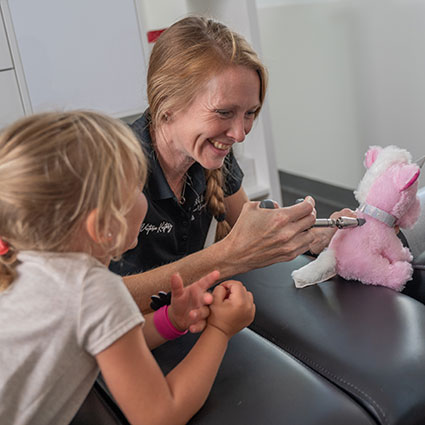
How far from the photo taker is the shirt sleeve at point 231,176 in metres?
1.50

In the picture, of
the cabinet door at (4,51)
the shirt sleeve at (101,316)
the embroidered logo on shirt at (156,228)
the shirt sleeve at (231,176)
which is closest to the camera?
the shirt sleeve at (101,316)

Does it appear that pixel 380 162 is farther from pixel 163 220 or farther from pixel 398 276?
pixel 163 220

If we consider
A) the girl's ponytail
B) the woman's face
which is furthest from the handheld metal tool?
the girl's ponytail

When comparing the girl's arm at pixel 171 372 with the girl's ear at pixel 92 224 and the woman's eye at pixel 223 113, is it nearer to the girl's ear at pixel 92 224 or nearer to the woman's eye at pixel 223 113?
the girl's ear at pixel 92 224

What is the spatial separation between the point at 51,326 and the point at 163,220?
57 centimetres

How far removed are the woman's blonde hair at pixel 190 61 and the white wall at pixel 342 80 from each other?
3.67 feet

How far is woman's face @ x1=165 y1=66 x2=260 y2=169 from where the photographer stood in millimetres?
1207

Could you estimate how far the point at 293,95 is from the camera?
9.50 feet

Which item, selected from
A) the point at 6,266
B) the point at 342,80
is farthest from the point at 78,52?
the point at 6,266

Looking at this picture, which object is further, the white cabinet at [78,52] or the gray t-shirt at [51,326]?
the white cabinet at [78,52]

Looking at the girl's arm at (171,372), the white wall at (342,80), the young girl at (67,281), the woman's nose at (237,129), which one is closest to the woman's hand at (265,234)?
the woman's nose at (237,129)

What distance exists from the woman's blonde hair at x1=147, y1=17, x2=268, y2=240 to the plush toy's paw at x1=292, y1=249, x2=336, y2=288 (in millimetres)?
358

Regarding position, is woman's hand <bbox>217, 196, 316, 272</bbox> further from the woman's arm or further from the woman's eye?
the woman's eye

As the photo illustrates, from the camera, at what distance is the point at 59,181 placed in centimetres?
79
